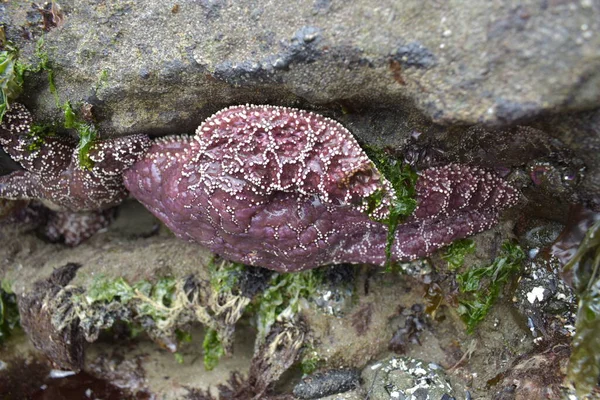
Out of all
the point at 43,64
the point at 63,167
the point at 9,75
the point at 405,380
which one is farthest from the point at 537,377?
the point at 9,75

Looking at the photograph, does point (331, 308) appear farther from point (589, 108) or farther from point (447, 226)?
point (589, 108)

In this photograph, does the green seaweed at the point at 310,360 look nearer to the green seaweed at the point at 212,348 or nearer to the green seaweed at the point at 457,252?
the green seaweed at the point at 212,348

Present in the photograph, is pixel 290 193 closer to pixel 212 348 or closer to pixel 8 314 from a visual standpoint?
pixel 212 348

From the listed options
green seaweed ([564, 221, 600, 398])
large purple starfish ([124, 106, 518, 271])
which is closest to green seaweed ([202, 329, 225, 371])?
large purple starfish ([124, 106, 518, 271])

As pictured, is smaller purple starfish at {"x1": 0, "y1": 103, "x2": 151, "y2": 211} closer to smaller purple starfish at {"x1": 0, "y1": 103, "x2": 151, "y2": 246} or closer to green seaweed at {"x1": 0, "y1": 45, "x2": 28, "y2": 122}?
smaller purple starfish at {"x1": 0, "y1": 103, "x2": 151, "y2": 246}

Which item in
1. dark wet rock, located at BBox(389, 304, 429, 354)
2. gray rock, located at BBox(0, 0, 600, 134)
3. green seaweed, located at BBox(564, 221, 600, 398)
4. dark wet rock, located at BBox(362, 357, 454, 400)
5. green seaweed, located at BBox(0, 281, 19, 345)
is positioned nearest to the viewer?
gray rock, located at BBox(0, 0, 600, 134)

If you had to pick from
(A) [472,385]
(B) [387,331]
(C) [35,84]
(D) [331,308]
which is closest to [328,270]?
(D) [331,308]
